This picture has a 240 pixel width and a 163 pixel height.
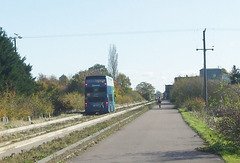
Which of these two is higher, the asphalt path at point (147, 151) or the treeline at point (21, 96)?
the treeline at point (21, 96)

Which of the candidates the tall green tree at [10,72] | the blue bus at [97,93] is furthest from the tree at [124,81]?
the blue bus at [97,93]

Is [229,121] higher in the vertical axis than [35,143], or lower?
higher

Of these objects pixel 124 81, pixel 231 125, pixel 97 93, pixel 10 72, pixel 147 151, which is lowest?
pixel 147 151

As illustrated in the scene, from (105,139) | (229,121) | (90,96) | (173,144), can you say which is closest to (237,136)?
(229,121)

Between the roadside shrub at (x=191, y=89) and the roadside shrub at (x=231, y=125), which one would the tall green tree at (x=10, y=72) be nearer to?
the roadside shrub at (x=191, y=89)

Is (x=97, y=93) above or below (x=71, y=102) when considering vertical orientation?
above

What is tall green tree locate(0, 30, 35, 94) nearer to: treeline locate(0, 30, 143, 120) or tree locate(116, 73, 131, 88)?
treeline locate(0, 30, 143, 120)

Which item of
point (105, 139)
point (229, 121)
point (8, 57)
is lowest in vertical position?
point (105, 139)

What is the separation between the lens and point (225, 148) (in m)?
12.0

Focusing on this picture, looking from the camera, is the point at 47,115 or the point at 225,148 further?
the point at 47,115

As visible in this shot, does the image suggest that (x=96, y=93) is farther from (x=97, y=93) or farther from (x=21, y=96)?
(x=21, y=96)

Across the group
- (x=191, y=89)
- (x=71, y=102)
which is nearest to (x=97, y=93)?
(x=71, y=102)

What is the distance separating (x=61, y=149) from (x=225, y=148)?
17.2ft

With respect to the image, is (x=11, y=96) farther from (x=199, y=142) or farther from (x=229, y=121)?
(x=229, y=121)
